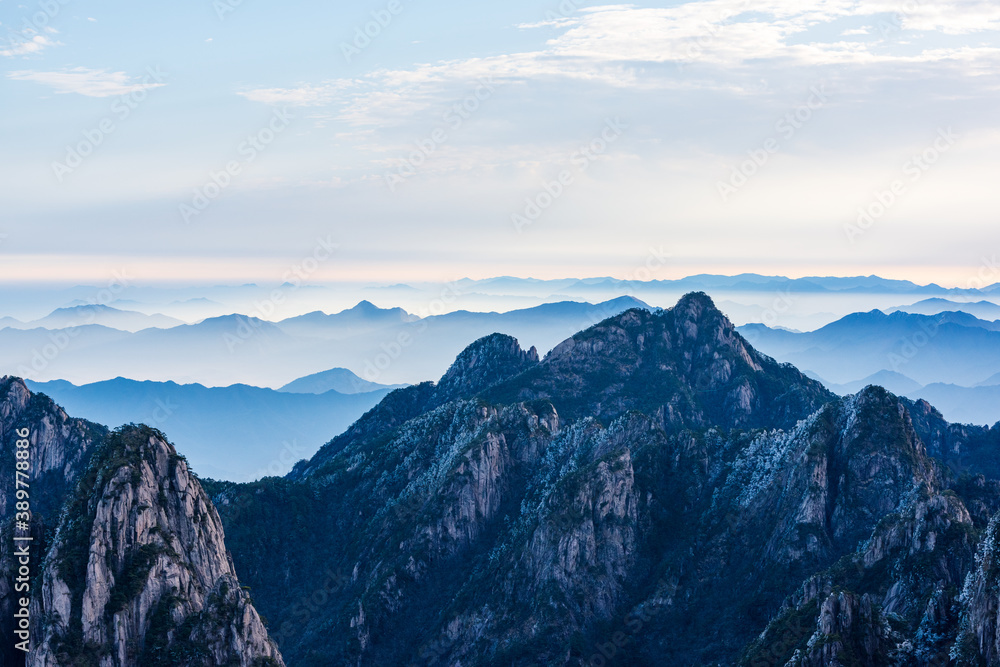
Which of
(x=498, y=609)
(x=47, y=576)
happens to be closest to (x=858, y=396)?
(x=498, y=609)

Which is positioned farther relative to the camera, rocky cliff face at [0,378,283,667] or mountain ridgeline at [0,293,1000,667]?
rocky cliff face at [0,378,283,667]

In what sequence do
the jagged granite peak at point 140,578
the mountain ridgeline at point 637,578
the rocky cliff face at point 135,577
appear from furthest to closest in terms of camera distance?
the jagged granite peak at point 140,578
the rocky cliff face at point 135,577
the mountain ridgeline at point 637,578

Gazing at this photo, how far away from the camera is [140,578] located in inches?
4847

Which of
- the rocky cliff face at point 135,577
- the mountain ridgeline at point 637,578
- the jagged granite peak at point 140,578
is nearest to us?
the mountain ridgeline at point 637,578

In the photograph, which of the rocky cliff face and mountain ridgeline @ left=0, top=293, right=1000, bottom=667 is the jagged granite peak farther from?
mountain ridgeline @ left=0, top=293, right=1000, bottom=667

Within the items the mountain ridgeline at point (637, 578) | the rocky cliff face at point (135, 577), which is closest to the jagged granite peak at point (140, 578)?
the rocky cliff face at point (135, 577)

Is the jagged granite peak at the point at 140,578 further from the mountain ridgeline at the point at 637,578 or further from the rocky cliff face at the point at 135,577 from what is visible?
the mountain ridgeline at the point at 637,578

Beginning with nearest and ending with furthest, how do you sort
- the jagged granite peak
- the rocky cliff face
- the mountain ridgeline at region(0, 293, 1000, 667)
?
the mountain ridgeline at region(0, 293, 1000, 667), the rocky cliff face, the jagged granite peak

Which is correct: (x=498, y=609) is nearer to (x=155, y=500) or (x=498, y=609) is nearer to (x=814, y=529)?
(x=814, y=529)

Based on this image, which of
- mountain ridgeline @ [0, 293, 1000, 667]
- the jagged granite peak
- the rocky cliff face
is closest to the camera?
mountain ridgeline @ [0, 293, 1000, 667]

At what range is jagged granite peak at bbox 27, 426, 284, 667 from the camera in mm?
118812

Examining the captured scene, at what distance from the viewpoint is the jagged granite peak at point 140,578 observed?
11881 cm

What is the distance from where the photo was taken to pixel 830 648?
11462 cm

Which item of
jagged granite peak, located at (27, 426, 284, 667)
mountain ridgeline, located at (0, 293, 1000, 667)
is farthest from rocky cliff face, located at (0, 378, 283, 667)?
mountain ridgeline, located at (0, 293, 1000, 667)
